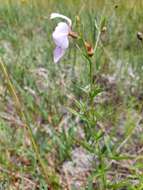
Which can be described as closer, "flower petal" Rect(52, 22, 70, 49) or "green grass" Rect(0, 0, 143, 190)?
"flower petal" Rect(52, 22, 70, 49)

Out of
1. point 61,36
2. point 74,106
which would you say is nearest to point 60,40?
point 61,36

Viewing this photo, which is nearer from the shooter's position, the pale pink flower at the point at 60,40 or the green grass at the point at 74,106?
the pale pink flower at the point at 60,40

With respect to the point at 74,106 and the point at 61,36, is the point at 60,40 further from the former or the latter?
the point at 74,106

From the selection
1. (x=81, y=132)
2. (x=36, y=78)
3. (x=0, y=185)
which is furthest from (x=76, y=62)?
(x=0, y=185)

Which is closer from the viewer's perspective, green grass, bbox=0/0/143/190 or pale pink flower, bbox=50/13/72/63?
pale pink flower, bbox=50/13/72/63

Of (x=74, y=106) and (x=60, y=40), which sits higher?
(x=74, y=106)
